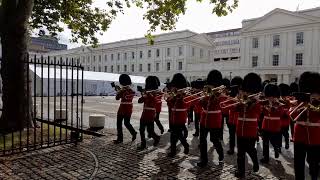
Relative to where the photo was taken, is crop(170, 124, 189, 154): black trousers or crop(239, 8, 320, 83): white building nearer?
crop(170, 124, 189, 154): black trousers

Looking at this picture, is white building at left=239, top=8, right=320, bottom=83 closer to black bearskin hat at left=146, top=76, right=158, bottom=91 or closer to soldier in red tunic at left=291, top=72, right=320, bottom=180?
black bearskin hat at left=146, top=76, right=158, bottom=91

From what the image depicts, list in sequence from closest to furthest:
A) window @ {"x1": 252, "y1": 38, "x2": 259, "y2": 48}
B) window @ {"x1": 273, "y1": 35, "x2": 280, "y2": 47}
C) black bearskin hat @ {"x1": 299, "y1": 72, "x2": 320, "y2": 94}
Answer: black bearskin hat @ {"x1": 299, "y1": 72, "x2": 320, "y2": 94} → window @ {"x1": 273, "y1": 35, "x2": 280, "y2": 47} → window @ {"x1": 252, "y1": 38, "x2": 259, "y2": 48}

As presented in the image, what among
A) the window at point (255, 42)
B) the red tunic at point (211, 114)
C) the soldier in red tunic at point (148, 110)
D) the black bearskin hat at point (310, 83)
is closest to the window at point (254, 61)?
the window at point (255, 42)

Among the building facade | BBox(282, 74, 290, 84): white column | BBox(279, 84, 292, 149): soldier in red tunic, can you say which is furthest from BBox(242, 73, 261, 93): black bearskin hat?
BBox(282, 74, 290, 84): white column

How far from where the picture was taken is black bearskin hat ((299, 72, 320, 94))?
5.99 metres

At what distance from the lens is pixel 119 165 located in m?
7.25

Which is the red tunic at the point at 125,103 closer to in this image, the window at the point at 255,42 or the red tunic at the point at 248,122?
the red tunic at the point at 248,122

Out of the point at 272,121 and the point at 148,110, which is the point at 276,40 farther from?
the point at 148,110

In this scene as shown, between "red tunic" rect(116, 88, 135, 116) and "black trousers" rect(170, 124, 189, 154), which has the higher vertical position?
"red tunic" rect(116, 88, 135, 116)

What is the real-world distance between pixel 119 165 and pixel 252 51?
5115cm

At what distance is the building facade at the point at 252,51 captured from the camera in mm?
49188

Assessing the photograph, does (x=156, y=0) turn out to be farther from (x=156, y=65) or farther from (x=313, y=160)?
(x=156, y=65)

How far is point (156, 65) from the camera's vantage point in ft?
247

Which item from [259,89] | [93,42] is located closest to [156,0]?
[93,42]
